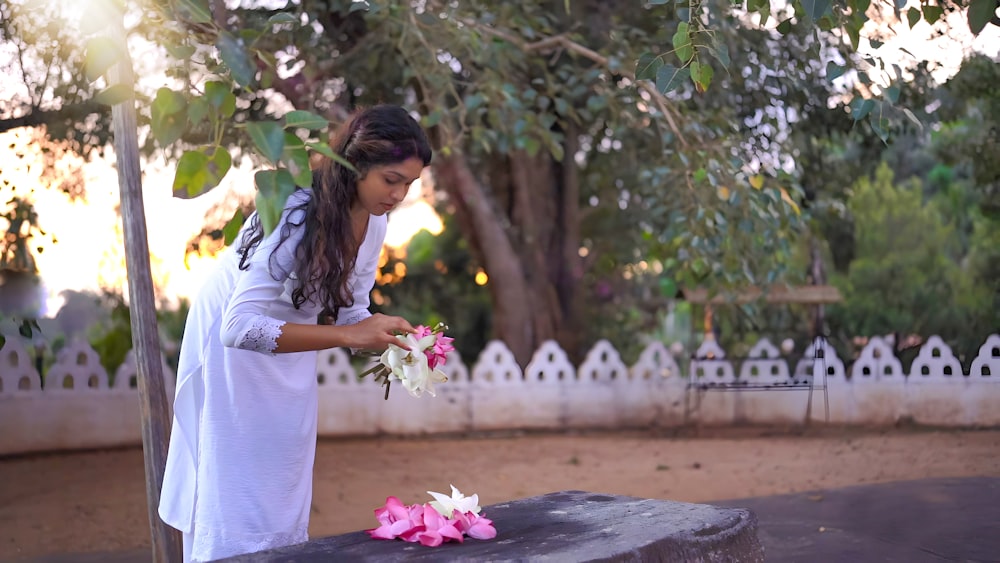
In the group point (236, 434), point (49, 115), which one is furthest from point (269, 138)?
point (49, 115)

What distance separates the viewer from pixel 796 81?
593 cm

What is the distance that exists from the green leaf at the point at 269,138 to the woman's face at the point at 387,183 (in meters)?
0.57

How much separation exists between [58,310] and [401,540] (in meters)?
5.02

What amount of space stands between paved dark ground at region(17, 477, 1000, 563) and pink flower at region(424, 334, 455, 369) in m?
1.85

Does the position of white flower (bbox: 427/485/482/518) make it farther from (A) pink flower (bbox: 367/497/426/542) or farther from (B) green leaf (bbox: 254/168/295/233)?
(B) green leaf (bbox: 254/168/295/233)

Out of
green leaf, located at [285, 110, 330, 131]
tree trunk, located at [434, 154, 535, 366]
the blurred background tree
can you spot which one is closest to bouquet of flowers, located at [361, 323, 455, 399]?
the blurred background tree

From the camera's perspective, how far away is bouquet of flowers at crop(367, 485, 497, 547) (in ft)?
6.95

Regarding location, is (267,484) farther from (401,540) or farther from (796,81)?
(796,81)

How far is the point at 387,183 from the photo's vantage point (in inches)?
86.2

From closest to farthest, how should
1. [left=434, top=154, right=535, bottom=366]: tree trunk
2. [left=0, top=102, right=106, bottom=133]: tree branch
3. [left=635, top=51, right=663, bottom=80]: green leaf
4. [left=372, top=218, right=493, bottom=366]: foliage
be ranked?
[left=635, top=51, right=663, bottom=80]: green leaf → [left=0, top=102, right=106, bottom=133]: tree branch → [left=434, top=154, right=535, bottom=366]: tree trunk → [left=372, top=218, right=493, bottom=366]: foliage

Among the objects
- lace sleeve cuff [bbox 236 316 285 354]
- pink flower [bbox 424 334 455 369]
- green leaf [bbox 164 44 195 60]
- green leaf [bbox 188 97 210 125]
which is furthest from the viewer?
pink flower [bbox 424 334 455 369]

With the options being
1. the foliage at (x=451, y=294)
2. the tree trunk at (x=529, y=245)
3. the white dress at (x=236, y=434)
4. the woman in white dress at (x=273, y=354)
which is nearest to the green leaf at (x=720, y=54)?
the woman in white dress at (x=273, y=354)

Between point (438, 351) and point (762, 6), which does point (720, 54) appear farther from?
point (438, 351)

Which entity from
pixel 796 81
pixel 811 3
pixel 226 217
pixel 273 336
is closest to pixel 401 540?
pixel 273 336
